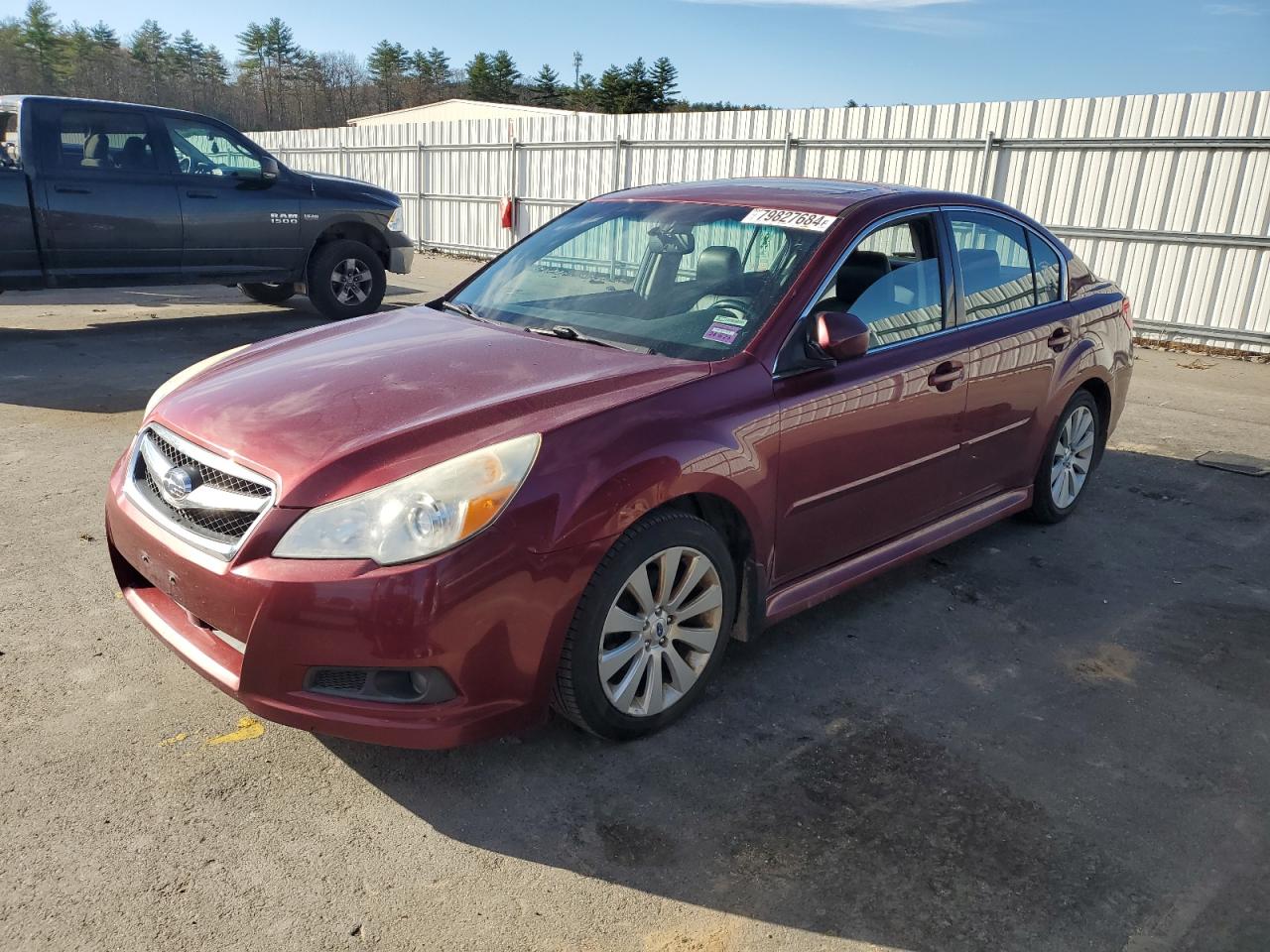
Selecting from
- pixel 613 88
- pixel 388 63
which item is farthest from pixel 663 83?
pixel 388 63

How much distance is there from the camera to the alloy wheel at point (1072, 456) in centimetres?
511

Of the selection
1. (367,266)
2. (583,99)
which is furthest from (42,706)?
(583,99)

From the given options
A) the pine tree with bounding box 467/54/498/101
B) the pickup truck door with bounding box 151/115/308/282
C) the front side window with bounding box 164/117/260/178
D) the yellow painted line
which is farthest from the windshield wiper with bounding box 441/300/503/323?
the pine tree with bounding box 467/54/498/101

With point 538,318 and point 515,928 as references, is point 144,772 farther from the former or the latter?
point 538,318

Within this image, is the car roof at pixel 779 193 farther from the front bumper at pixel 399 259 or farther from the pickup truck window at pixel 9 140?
the front bumper at pixel 399 259

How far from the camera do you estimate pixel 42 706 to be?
10.3ft

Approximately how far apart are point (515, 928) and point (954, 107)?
40.5 feet

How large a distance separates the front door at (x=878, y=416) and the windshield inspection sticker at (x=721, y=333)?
0.25 metres

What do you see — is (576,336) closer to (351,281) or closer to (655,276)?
(655,276)

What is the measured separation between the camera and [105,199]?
29.0 ft

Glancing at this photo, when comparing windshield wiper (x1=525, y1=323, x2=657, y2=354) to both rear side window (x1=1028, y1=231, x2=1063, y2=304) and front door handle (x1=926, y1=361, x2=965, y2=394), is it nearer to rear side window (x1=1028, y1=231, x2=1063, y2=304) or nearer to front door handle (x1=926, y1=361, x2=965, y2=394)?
front door handle (x1=926, y1=361, x2=965, y2=394)

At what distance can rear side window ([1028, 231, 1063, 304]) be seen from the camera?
191 inches

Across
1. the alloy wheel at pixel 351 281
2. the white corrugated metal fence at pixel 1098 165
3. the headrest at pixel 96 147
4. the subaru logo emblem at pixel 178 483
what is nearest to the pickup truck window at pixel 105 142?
the headrest at pixel 96 147

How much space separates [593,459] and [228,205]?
8.19 m
